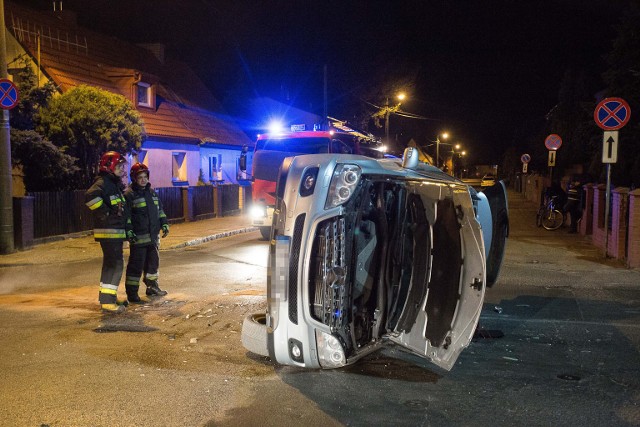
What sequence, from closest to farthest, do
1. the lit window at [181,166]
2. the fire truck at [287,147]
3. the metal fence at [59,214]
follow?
the fire truck at [287,147]
the metal fence at [59,214]
the lit window at [181,166]

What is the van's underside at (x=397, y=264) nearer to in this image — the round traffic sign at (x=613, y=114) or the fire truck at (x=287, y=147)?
the fire truck at (x=287, y=147)

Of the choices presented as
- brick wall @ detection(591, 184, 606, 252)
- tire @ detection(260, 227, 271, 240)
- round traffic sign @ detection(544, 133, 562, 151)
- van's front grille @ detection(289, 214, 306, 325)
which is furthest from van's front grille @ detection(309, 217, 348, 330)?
round traffic sign @ detection(544, 133, 562, 151)

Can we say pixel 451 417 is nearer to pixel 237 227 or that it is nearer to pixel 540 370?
pixel 540 370

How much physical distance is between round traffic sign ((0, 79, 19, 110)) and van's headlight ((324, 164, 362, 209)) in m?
9.72

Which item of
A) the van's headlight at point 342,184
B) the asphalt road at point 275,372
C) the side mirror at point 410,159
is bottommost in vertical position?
the asphalt road at point 275,372

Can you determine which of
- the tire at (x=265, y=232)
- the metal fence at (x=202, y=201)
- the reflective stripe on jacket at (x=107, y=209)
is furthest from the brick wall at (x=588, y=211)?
the reflective stripe on jacket at (x=107, y=209)

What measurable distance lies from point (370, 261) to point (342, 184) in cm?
105

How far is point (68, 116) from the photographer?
15.9 m

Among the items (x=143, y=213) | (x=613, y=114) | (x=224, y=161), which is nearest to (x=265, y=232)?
(x=143, y=213)

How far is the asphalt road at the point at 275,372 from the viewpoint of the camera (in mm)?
4303

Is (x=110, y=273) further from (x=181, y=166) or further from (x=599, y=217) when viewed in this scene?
(x=181, y=166)

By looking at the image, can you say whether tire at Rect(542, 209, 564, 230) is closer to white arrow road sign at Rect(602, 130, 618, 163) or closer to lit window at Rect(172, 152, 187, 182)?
white arrow road sign at Rect(602, 130, 618, 163)

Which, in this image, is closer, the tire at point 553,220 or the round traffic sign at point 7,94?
the round traffic sign at point 7,94

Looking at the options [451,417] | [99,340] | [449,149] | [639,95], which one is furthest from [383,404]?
[449,149]
